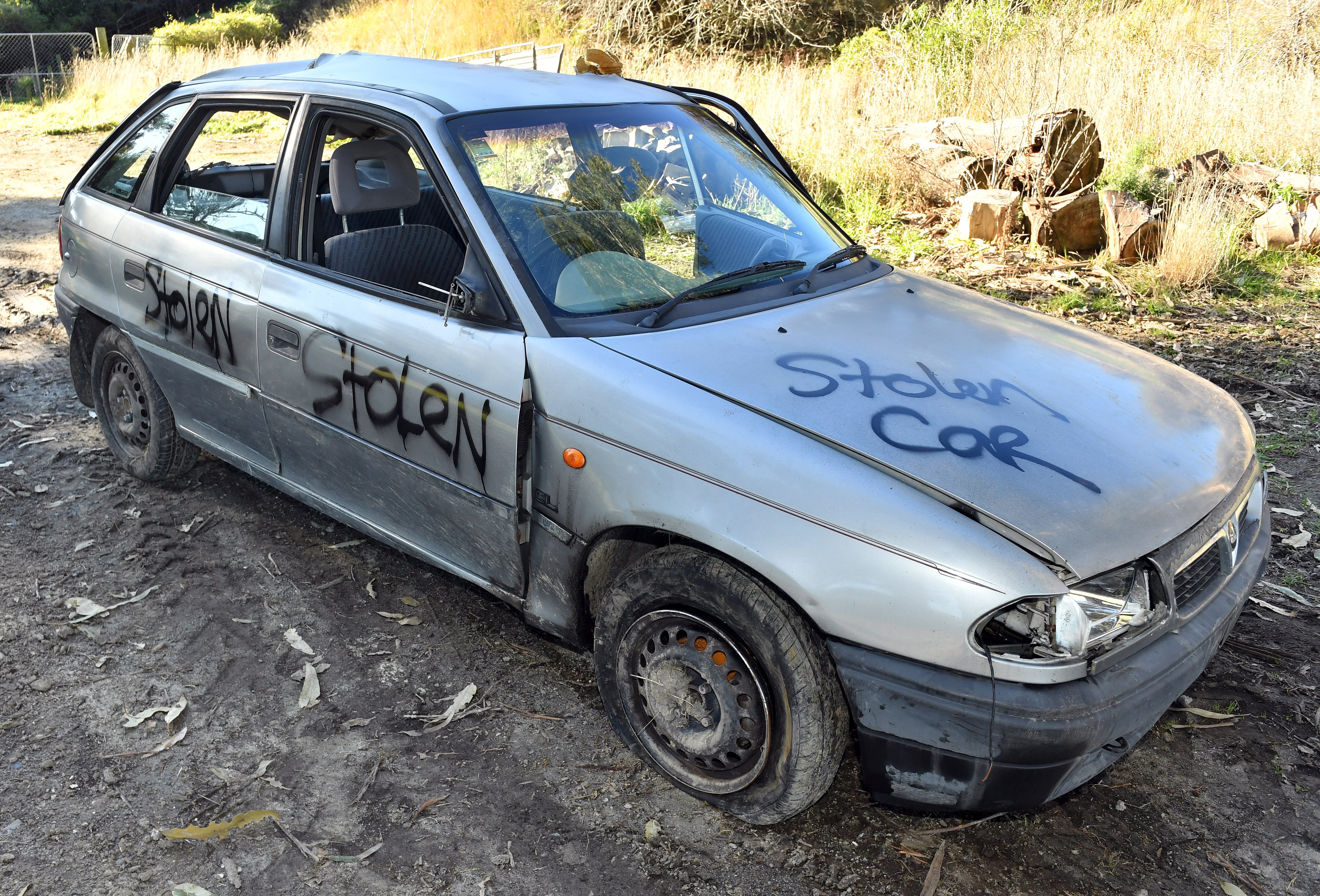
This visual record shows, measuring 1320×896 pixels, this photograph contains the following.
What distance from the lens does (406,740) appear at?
311cm

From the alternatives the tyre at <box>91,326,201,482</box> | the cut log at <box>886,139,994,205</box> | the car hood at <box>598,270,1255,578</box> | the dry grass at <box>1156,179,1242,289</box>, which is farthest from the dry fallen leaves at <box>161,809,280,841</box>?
the cut log at <box>886,139,994,205</box>

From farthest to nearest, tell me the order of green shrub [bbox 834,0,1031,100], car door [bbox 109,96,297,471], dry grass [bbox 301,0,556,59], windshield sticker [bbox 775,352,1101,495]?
dry grass [bbox 301,0,556,59]
green shrub [bbox 834,0,1031,100]
car door [bbox 109,96,297,471]
windshield sticker [bbox 775,352,1101,495]

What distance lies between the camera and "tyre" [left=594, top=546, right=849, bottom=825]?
2447 millimetres

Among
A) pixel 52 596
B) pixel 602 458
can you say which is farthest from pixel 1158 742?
pixel 52 596

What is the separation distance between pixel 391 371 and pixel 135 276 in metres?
1.76

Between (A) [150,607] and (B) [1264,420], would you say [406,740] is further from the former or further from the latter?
(B) [1264,420]

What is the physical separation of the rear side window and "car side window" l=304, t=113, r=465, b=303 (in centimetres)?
110

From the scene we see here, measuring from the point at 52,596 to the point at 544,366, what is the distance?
95.7 inches

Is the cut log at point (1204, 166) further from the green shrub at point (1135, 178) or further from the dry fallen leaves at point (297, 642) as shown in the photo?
the dry fallen leaves at point (297, 642)

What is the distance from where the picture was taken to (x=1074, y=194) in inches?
312

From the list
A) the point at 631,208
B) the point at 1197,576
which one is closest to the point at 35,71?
the point at 631,208

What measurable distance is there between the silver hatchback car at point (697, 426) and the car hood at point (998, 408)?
0.04ft

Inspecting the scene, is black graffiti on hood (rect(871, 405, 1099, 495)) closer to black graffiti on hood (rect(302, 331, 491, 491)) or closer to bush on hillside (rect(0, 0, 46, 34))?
black graffiti on hood (rect(302, 331, 491, 491))

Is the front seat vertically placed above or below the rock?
above
